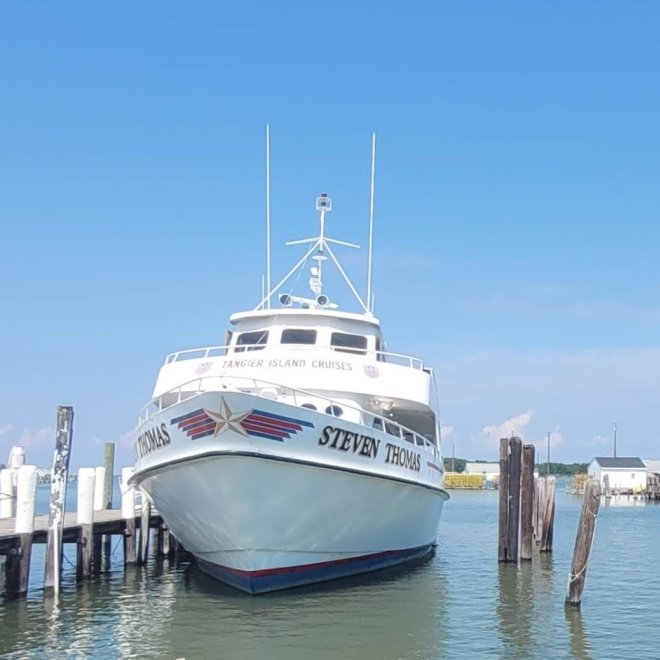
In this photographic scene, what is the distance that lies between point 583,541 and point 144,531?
37.0 ft

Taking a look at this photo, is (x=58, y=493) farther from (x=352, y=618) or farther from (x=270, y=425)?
(x=352, y=618)

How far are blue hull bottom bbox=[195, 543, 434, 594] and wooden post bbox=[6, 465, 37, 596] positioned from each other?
3.34 metres

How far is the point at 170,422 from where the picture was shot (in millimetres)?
15695

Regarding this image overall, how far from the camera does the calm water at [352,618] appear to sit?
13398 millimetres

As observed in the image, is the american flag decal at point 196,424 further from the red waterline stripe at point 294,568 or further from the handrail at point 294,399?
the red waterline stripe at point 294,568

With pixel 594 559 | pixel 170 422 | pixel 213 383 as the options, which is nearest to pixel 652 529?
pixel 594 559

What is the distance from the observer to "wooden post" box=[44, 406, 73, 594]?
16938 millimetres

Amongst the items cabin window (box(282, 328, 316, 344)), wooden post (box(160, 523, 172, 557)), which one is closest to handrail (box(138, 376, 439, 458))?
cabin window (box(282, 328, 316, 344))

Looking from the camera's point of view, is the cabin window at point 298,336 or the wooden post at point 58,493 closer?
the wooden post at point 58,493

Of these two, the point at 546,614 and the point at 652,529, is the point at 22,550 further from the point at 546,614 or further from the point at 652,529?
Result: the point at 652,529

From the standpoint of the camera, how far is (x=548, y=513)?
24.7 m

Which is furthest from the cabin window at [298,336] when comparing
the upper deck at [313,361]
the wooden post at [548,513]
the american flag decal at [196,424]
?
the wooden post at [548,513]

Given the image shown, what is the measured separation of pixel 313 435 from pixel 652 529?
2685 cm

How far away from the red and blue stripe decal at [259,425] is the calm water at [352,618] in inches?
120
